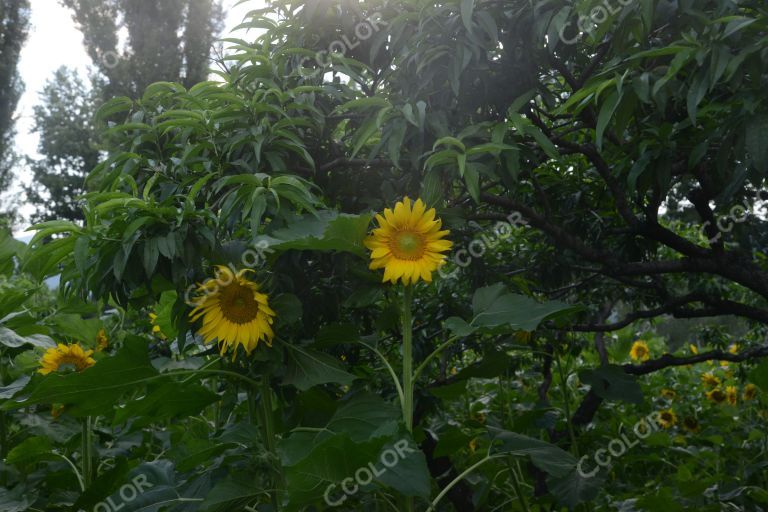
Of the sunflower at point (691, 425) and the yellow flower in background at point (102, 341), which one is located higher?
the yellow flower in background at point (102, 341)

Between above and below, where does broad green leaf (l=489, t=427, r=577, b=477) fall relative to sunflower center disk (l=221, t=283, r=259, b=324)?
below

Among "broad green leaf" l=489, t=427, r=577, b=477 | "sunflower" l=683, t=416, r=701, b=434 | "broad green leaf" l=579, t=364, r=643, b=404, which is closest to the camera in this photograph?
"broad green leaf" l=489, t=427, r=577, b=477

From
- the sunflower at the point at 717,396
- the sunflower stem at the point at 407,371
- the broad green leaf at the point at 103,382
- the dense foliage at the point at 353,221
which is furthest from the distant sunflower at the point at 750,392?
the broad green leaf at the point at 103,382

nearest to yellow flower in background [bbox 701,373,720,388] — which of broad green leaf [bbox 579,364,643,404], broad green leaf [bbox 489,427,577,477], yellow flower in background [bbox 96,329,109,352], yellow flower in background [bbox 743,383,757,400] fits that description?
yellow flower in background [bbox 743,383,757,400]

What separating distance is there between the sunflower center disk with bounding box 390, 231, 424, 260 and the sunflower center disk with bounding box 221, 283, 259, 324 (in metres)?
0.33

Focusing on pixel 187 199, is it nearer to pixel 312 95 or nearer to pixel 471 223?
pixel 312 95

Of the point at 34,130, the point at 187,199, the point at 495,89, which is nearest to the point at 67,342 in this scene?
the point at 187,199

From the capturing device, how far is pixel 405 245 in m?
1.66

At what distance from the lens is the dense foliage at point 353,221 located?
1615 millimetres

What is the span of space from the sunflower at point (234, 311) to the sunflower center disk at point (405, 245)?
296mm

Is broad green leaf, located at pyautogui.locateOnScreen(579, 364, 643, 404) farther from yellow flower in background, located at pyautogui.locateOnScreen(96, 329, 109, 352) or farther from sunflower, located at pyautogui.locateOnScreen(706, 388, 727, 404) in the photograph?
sunflower, located at pyautogui.locateOnScreen(706, 388, 727, 404)

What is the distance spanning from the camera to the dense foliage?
162 centimetres

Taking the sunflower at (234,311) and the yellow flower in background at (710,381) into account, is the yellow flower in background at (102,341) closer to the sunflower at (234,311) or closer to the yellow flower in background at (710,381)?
the sunflower at (234,311)

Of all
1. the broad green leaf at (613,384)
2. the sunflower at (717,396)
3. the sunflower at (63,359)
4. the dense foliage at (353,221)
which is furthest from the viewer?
the sunflower at (717,396)
